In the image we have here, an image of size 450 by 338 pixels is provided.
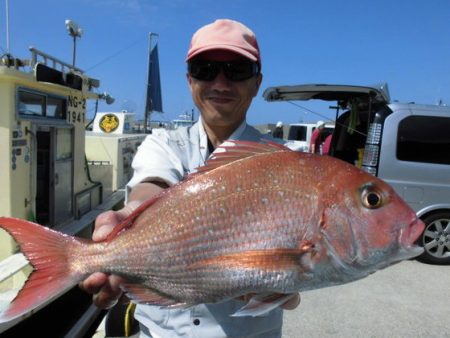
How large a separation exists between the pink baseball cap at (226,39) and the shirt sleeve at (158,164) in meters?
0.44

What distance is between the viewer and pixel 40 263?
1549 millimetres

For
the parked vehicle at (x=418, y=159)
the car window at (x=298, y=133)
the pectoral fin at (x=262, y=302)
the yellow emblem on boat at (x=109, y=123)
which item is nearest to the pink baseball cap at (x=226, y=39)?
the pectoral fin at (x=262, y=302)

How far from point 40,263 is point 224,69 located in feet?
3.75

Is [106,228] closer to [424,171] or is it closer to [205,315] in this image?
[205,315]

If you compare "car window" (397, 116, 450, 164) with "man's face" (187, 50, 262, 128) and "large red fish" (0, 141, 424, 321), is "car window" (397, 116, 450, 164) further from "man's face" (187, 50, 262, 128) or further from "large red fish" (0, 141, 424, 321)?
"large red fish" (0, 141, 424, 321)

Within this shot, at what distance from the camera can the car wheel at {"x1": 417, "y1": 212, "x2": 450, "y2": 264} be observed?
658 centimetres

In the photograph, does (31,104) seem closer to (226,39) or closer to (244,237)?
(226,39)

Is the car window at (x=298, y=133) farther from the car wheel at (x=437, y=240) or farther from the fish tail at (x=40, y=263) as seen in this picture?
the fish tail at (x=40, y=263)

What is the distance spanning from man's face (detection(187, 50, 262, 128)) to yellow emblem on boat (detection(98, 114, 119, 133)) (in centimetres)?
1120

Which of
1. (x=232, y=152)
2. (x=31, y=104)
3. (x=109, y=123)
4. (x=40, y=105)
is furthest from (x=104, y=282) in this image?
(x=109, y=123)

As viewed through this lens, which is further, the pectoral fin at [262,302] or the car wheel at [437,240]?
the car wheel at [437,240]

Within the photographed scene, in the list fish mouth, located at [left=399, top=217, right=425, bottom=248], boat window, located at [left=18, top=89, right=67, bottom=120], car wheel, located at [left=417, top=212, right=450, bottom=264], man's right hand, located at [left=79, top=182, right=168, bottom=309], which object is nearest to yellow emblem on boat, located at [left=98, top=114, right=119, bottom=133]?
boat window, located at [left=18, top=89, right=67, bottom=120]

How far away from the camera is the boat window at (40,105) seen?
4945mm

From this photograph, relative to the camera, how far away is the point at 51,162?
610 centimetres
